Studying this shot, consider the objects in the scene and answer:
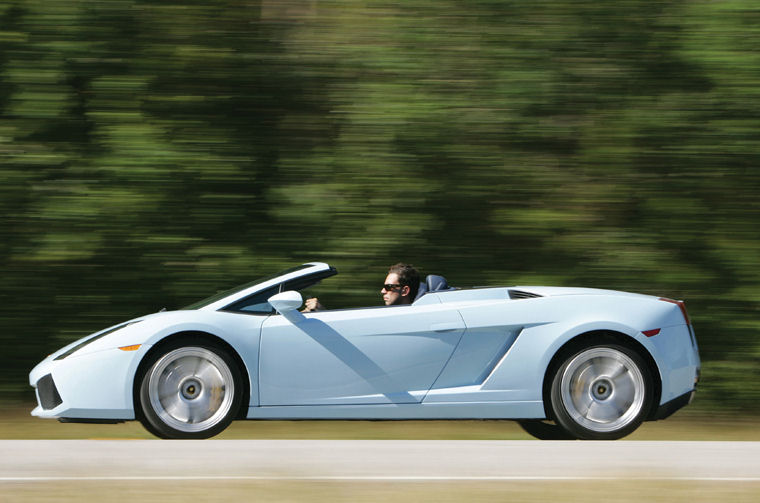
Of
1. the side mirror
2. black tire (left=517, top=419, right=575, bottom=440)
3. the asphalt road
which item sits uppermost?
the side mirror

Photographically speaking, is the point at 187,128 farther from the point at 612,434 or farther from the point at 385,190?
the point at 612,434

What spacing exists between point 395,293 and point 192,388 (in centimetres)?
135

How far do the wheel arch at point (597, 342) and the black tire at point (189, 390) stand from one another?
1.77 m

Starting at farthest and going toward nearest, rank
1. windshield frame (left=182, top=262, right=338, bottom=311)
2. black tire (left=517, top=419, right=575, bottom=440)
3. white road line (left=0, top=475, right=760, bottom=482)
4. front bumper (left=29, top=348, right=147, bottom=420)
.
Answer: black tire (left=517, top=419, right=575, bottom=440) < windshield frame (left=182, top=262, right=338, bottom=311) < front bumper (left=29, top=348, right=147, bottom=420) < white road line (left=0, top=475, right=760, bottom=482)

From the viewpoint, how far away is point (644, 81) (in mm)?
8516

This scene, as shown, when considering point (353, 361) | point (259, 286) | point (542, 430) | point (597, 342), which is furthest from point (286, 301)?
point (542, 430)

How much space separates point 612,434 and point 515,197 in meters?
2.81

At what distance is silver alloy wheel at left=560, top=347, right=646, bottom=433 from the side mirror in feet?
5.25

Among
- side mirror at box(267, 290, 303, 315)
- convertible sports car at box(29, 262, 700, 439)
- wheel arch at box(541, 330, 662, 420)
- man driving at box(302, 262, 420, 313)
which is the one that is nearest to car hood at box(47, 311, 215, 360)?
convertible sports car at box(29, 262, 700, 439)

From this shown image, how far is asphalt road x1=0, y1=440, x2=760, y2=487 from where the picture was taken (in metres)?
4.87

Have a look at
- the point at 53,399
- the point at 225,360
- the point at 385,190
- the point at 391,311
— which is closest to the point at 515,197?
the point at 385,190

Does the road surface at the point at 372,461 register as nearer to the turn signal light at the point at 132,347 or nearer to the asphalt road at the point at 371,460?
the asphalt road at the point at 371,460

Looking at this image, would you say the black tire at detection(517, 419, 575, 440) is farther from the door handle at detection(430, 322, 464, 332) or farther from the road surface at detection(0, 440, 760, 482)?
the door handle at detection(430, 322, 464, 332)

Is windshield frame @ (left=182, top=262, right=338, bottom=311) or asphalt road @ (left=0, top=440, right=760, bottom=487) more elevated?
windshield frame @ (left=182, top=262, right=338, bottom=311)
